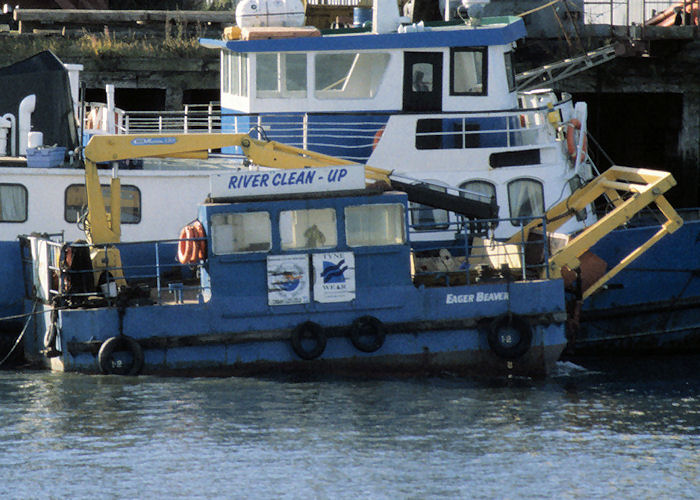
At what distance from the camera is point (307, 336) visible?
640 inches

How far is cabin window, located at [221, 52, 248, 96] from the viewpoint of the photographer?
65.2 feet

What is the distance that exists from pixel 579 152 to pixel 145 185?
682 centimetres

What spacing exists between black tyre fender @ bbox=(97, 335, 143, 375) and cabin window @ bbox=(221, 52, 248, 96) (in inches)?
213

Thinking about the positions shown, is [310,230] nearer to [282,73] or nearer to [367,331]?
[367,331]

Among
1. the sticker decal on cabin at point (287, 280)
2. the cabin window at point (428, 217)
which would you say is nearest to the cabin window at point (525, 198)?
the cabin window at point (428, 217)

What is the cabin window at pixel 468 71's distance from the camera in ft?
63.8

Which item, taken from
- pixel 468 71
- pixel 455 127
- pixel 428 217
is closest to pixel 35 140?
pixel 428 217

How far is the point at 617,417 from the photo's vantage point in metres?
14.9

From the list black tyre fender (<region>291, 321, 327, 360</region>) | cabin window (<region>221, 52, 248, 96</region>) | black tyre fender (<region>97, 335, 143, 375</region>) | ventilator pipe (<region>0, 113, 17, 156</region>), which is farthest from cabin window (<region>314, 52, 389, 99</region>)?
black tyre fender (<region>97, 335, 143, 375</region>)

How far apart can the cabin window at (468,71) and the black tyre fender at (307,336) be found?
→ 519 centimetres

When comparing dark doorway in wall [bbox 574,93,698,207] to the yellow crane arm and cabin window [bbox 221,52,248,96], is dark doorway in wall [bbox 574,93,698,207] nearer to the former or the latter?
cabin window [bbox 221,52,248,96]

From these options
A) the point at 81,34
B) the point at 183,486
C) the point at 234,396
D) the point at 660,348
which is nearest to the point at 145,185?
the point at 234,396

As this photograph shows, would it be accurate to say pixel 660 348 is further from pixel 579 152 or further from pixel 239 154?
pixel 239 154

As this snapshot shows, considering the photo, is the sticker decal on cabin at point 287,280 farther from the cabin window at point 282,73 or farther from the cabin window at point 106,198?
the cabin window at point 282,73
